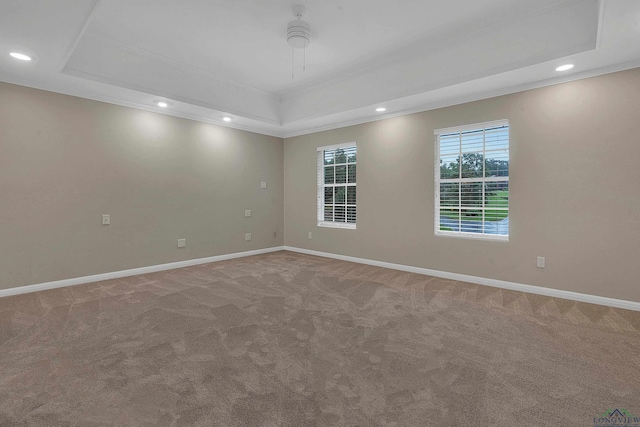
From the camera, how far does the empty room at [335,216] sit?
1915 mm

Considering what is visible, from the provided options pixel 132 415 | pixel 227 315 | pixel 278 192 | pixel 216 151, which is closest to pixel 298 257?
pixel 278 192

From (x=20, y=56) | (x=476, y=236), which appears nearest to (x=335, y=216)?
(x=476, y=236)

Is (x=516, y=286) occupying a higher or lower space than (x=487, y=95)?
lower

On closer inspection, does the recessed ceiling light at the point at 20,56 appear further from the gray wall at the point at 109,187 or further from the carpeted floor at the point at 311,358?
the carpeted floor at the point at 311,358

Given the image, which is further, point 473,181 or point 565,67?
point 473,181

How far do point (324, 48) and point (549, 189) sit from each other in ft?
10.7

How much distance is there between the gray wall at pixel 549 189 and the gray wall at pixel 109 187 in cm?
288

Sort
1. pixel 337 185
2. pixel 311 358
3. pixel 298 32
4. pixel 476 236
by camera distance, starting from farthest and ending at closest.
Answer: pixel 337 185
pixel 476 236
pixel 298 32
pixel 311 358

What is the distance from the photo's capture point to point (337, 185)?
19.6 feet

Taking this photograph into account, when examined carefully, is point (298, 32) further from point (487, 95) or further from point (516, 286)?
point (516, 286)

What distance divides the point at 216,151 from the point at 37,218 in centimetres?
269

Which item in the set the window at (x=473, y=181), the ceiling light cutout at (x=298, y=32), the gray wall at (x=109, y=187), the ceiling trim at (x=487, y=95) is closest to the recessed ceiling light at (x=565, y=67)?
the ceiling trim at (x=487, y=95)

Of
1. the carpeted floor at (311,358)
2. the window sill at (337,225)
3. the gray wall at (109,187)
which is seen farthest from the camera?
the window sill at (337,225)

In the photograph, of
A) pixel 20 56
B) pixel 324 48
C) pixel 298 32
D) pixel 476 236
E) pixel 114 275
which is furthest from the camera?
pixel 114 275
